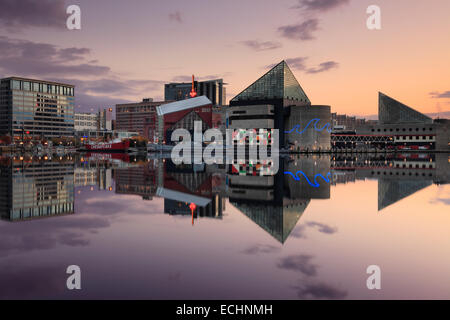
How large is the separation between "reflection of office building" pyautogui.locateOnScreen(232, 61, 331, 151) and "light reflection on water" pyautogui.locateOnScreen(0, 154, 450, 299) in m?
101

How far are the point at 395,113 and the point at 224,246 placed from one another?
16187 cm

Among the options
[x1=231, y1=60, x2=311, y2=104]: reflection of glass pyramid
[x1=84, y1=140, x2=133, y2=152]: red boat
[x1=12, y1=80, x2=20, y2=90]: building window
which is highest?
[x1=12, y1=80, x2=20, y2=90]: building window

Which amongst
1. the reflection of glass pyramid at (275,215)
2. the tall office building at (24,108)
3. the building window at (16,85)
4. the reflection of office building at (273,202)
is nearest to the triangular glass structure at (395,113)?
the reflection of office building at (273,202)

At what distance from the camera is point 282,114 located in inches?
4638

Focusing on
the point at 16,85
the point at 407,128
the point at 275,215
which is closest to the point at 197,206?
the point at 275,215

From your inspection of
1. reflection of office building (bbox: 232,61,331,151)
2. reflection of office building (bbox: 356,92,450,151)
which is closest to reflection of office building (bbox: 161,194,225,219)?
reflection of office building (bbox: 232,61,331,151)

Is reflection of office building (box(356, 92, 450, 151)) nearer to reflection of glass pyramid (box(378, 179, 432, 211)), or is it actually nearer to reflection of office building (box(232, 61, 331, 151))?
reflection of office building (box(232, 61, 331, 151))

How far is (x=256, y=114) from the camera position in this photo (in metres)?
118

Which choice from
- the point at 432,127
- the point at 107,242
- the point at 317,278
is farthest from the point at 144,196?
the point at 432,127

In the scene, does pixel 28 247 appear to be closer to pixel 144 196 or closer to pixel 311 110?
pixel 144 196

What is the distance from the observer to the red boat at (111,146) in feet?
345

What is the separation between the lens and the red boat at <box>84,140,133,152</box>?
105250 mm

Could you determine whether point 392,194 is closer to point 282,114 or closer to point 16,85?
point 282,114

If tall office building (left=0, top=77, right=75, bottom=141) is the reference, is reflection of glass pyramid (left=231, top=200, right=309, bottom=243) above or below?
below
